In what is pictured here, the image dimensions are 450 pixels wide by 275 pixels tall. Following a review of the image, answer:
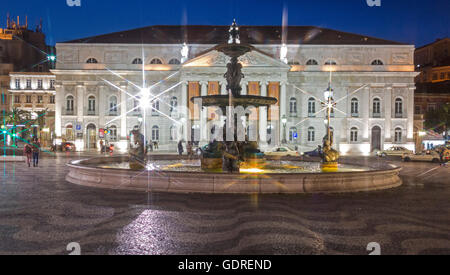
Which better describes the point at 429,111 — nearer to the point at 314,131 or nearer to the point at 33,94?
the point at 314,131

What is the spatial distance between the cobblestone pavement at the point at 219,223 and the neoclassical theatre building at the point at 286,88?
1539 inches

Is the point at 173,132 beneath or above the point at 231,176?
above

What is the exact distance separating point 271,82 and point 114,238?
42.9m

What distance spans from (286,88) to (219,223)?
4400 centimetres

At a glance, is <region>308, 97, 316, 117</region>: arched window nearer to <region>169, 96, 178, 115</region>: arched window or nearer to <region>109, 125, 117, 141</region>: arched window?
<region>169, 96, 178, 115</region>: arched window

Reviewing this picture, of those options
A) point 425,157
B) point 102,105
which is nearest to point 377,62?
point 425,157

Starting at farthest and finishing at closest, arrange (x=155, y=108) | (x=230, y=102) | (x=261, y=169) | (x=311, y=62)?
(x=155, y=108) → (x=311, y=62) → (x=261, y=169) → (x=230, y=102)

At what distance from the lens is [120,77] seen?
50156 millimetres

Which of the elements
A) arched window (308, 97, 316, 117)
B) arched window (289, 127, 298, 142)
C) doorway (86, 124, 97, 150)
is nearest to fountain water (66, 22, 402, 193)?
arched window (289, 127, 298, 142)

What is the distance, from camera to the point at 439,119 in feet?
172

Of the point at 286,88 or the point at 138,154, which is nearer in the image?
the point at 138,154

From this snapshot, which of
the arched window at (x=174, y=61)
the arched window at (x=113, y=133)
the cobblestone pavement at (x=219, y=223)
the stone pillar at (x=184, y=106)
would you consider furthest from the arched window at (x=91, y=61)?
the cobblestone pavement at (x=219, y=223)

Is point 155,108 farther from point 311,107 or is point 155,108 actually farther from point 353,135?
point 353,135
